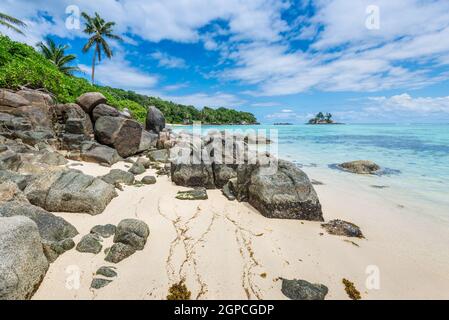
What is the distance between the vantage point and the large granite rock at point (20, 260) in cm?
262

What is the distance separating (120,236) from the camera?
4.07m

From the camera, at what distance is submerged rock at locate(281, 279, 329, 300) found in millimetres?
3146

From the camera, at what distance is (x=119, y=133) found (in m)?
10.9

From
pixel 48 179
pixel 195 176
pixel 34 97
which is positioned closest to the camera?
pixel 48 179

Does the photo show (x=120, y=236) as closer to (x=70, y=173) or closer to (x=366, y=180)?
(x=70, y=173)

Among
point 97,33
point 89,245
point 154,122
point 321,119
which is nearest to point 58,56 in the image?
point 97,33

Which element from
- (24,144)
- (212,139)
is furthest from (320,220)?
(24,144)

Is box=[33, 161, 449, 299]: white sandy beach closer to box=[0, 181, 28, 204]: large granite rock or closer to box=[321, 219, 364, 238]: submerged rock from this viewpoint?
box=[321, 219, 364, 238]: submerged rock

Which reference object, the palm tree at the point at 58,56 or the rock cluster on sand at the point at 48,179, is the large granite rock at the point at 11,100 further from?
the palm tree at the point at 58,56

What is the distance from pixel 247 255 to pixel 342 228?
8.14ft

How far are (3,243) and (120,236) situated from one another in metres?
1.60

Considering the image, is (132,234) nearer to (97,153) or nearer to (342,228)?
(342,228)

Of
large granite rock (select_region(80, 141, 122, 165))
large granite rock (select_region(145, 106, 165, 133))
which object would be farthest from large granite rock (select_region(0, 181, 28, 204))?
large granite rock (select_region(145, 106, 165, 133))

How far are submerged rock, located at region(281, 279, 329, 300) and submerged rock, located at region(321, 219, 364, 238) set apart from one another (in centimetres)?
199
